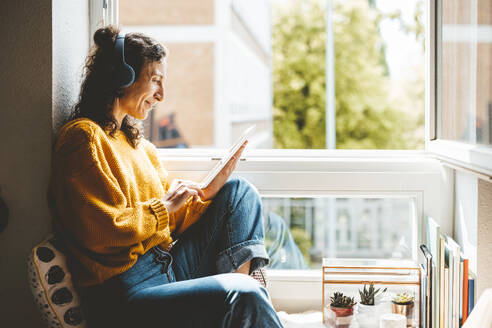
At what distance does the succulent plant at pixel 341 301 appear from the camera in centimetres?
187

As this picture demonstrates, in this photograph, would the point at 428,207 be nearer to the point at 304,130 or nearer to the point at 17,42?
the point at 17,42

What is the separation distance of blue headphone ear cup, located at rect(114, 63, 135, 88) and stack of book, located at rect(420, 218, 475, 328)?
1.16 m

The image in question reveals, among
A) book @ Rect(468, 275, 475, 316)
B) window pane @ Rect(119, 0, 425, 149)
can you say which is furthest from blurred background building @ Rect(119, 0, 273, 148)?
book @ Rect(468, 275, 475, 316)

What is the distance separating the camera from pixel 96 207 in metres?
1.36

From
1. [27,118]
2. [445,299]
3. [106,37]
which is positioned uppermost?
[106,37]

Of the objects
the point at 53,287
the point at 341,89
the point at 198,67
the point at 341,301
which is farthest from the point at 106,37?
the point at 341,89

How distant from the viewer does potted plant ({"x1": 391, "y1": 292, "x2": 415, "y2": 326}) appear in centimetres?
186

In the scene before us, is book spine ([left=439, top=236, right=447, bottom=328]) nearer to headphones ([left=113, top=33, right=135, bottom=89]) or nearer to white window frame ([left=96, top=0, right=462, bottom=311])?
white window frame ([left=96, top=0, right=462, bottom=311])

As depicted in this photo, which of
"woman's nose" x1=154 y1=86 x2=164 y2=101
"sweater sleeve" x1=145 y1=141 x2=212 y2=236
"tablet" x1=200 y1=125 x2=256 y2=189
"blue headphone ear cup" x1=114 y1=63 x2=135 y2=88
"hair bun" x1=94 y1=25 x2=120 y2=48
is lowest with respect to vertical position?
"sweater sleeve" x1=145 y1=141 x2=212 y2=236

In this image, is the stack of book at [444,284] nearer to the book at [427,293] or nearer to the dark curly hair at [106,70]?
the book at [427,293]

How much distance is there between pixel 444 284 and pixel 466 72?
71 centimetres

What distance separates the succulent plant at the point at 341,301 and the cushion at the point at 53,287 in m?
0.90

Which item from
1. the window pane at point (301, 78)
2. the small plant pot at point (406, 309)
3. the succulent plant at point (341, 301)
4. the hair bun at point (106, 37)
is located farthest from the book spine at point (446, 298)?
the window pane at point (301, 78)

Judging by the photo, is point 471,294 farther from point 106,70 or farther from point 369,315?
point 106,70
